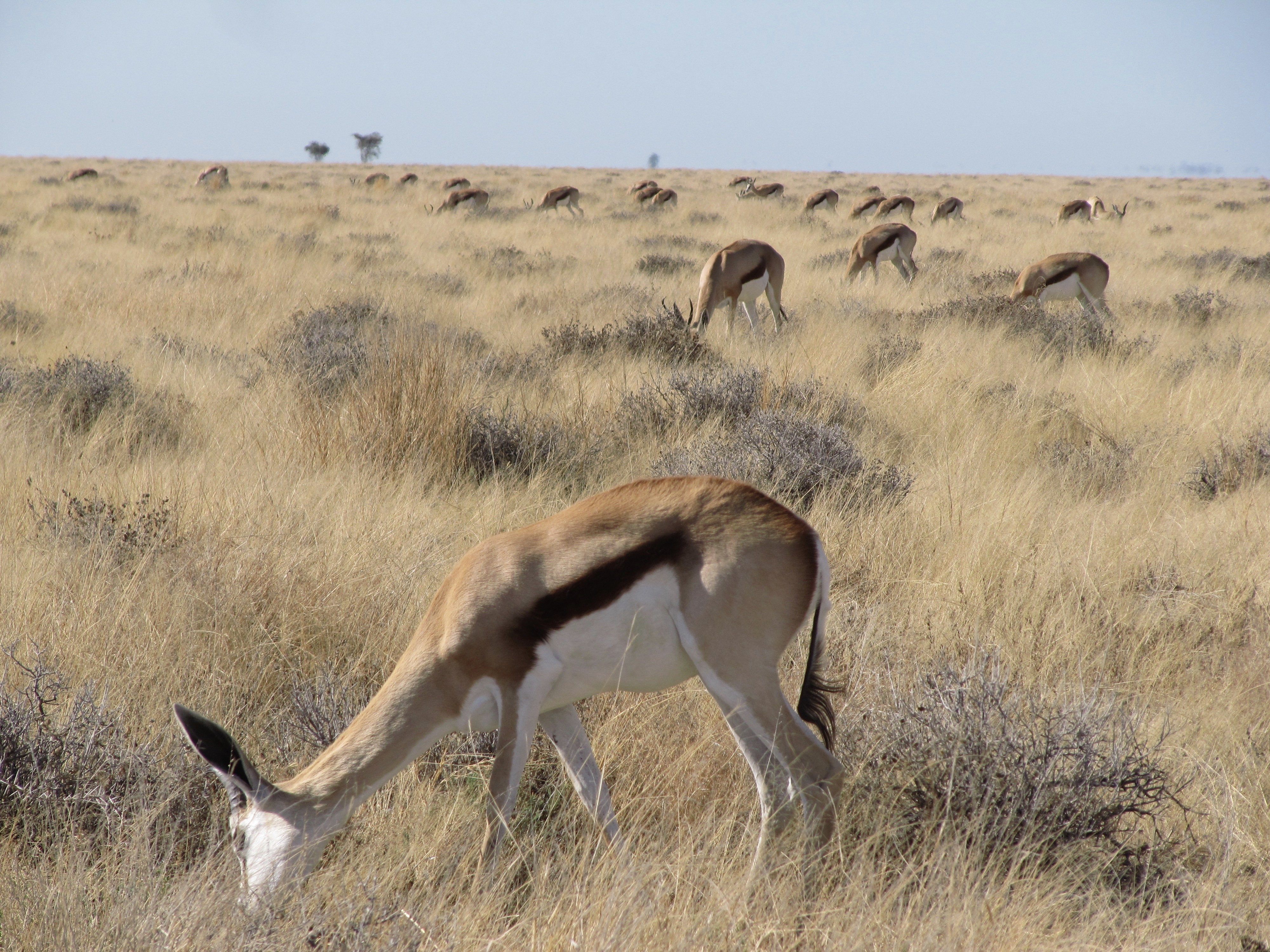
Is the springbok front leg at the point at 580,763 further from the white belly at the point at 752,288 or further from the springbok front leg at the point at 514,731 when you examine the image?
the white belly at the point at 752,288

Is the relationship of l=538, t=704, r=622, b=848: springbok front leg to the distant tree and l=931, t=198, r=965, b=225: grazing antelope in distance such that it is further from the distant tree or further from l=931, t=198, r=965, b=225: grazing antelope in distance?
the distant tree

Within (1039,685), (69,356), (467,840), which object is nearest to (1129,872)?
(1039,685)

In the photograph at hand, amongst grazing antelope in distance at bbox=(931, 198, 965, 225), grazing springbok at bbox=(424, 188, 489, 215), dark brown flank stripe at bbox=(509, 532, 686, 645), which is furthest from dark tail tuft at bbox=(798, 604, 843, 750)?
grazing antelope in distance at bbox=(931, 198, 965, 225)

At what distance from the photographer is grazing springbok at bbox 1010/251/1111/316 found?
11.7m

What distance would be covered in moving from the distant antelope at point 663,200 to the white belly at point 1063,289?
17.6 metres

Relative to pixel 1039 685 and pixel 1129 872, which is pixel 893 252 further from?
pixel 1129 872

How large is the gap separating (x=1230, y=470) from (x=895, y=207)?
823 inches

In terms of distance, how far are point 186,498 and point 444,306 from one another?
715 cm

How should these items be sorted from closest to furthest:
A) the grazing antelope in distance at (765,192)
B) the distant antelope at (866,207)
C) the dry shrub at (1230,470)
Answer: the dry shrub at (1230,470)
the distant antelope at (866,207)
the grazing antelope in distance at (765,192)

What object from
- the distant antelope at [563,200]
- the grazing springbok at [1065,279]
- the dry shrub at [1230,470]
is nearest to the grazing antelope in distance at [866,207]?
the distant antelope at [563,200]

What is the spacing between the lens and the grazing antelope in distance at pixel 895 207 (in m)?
24.8

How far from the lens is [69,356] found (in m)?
7.98

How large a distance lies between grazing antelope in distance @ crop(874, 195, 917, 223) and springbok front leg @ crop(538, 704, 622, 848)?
24.1 m

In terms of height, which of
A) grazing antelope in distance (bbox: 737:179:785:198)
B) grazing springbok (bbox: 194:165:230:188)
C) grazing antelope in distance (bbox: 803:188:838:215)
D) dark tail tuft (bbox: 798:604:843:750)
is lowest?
dark tail tuft (bbox: 798:604:843:750)
